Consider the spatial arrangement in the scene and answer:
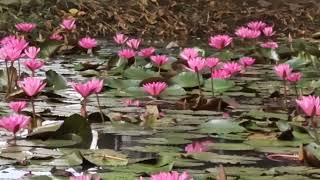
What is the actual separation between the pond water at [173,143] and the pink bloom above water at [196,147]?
0.02 metres

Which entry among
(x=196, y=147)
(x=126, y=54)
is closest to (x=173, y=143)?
(x=196, y=147)

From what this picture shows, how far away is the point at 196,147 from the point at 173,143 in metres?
0.09

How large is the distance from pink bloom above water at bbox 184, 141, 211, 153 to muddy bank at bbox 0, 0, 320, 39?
3.79 metres

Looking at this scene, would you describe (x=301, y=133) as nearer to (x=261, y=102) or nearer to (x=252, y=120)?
(x=252, y=120)

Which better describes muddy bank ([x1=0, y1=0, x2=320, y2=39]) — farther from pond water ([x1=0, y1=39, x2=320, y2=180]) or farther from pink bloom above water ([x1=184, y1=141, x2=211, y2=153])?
pink bloom above water ([x1=184, y1=141, x2=211, y2=153])

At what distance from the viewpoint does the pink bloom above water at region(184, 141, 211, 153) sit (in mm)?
1877

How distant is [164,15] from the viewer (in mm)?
6871

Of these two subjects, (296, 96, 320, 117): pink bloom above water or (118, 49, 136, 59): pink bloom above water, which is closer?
(296, 96, 320, 117): pink bloom above water

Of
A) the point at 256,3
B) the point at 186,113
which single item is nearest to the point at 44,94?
the point at 186,113

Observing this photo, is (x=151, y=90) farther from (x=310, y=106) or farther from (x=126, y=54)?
(x=126, y=54)

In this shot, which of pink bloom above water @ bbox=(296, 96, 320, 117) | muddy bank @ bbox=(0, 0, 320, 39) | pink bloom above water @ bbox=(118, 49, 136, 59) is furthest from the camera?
muddy bank @ bbox=(0, 0, 320, 39)

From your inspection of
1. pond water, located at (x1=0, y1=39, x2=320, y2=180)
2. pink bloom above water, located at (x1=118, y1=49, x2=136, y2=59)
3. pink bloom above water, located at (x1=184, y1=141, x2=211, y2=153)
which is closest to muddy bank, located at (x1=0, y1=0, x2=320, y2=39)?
pink bloom above water, located at (x1=118, y1=49, x2=136, y2=59)

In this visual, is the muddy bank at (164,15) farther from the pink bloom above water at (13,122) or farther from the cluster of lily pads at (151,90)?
the pink bloom above water at (13,122)

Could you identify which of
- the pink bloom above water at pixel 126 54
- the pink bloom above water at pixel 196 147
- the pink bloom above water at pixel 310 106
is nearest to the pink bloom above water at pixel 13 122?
the pink bloom above water at pixel 196 147
